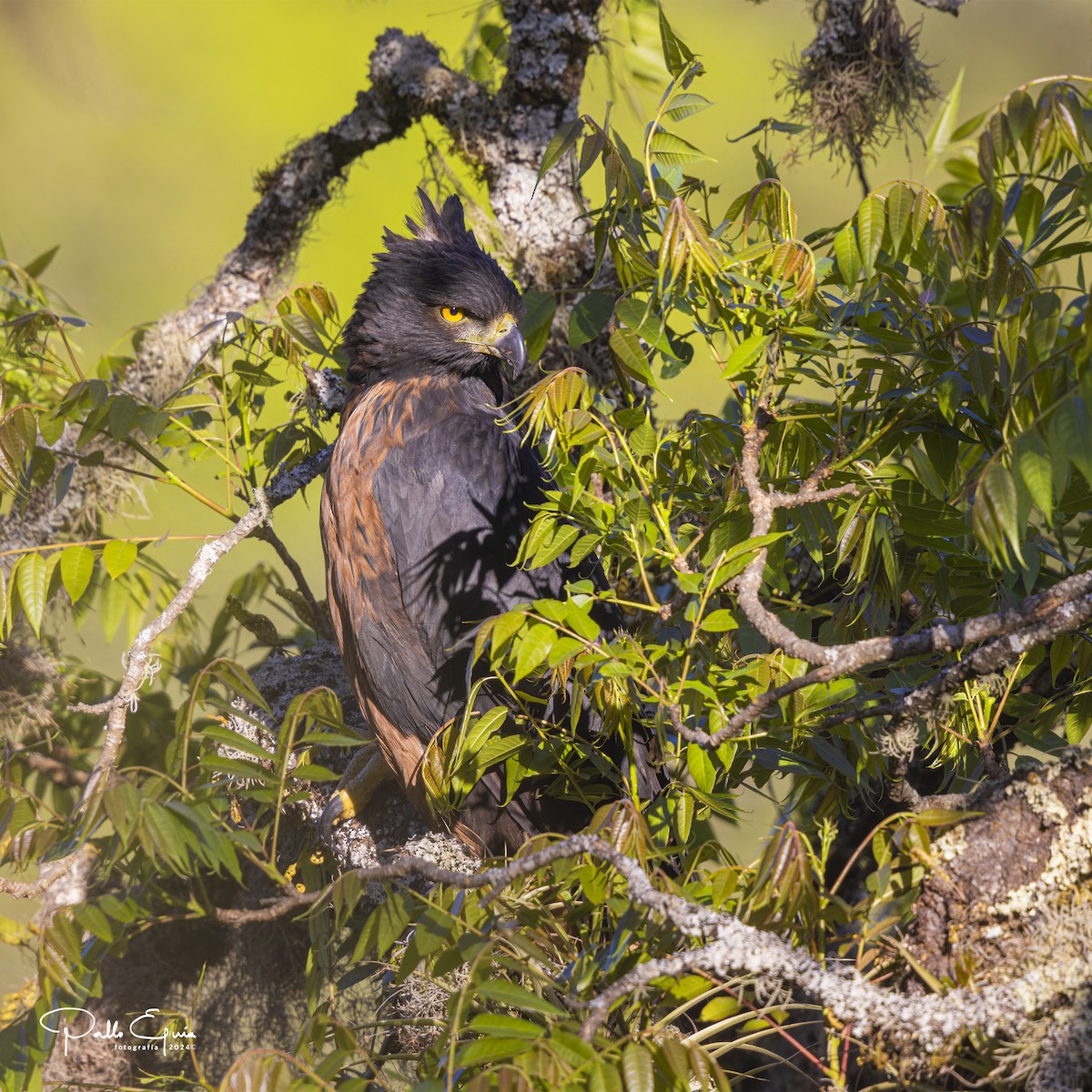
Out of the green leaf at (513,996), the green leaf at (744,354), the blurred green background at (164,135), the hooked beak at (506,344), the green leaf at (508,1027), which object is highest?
the blurred green background at (164,135)

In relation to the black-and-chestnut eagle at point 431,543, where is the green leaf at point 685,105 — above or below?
above

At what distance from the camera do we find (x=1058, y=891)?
48.8 inches

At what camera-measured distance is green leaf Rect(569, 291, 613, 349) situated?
58.6 inches

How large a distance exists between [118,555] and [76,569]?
8 cm

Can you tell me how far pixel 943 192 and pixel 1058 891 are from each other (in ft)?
3.09

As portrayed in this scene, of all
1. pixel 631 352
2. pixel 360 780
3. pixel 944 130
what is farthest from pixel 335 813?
pixel 944 130


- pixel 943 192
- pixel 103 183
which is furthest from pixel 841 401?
pixel 103 183

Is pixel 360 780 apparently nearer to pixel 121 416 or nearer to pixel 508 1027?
pixel 121 416

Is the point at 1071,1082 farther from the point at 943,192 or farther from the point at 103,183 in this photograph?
the point at 103,183

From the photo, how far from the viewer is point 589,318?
1.50 metres

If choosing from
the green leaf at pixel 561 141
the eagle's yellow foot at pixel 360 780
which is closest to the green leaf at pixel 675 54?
the green leaf at pixel 561 141

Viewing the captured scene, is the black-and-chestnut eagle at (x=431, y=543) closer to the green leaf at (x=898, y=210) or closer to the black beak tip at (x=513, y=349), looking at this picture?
the black beak tip at (x=513, y=349)

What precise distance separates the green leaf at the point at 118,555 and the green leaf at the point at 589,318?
0.94m

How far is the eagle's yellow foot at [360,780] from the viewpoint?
8.10ft
